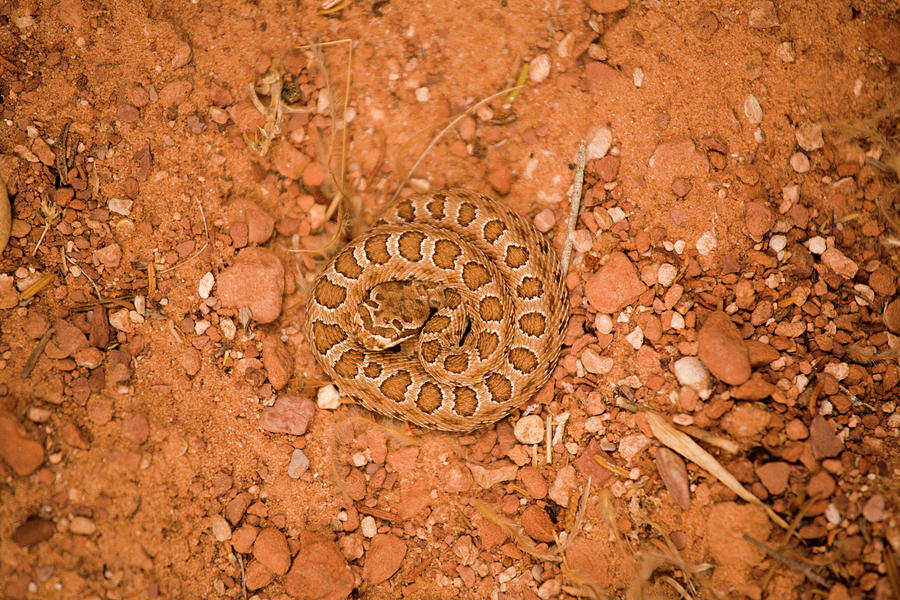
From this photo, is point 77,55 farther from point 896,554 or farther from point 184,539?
point 896,554

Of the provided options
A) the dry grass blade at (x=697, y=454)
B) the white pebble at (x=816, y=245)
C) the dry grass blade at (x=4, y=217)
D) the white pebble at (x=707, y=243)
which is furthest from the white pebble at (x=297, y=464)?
the white pebble at (x=816, y=245)

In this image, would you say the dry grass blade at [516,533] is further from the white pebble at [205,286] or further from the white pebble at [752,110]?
the white pebble at [752,110]

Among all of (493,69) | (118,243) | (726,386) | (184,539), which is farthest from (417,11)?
(184,539)

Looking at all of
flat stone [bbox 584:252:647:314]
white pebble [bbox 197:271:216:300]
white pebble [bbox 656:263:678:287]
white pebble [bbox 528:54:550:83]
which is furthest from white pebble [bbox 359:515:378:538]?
white pebble [bbox 528:54:550:83]

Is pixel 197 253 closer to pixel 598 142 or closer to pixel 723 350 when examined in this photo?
pixel 598 142

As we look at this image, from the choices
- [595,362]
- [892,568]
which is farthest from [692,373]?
[892,568]

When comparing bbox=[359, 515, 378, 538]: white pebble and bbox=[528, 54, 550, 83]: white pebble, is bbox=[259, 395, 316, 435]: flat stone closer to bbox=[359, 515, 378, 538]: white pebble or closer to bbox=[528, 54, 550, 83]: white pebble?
bbox=[359, 515, 378, 538]: white pebble

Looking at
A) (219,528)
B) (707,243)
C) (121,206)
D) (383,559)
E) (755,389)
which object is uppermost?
(121,206)
